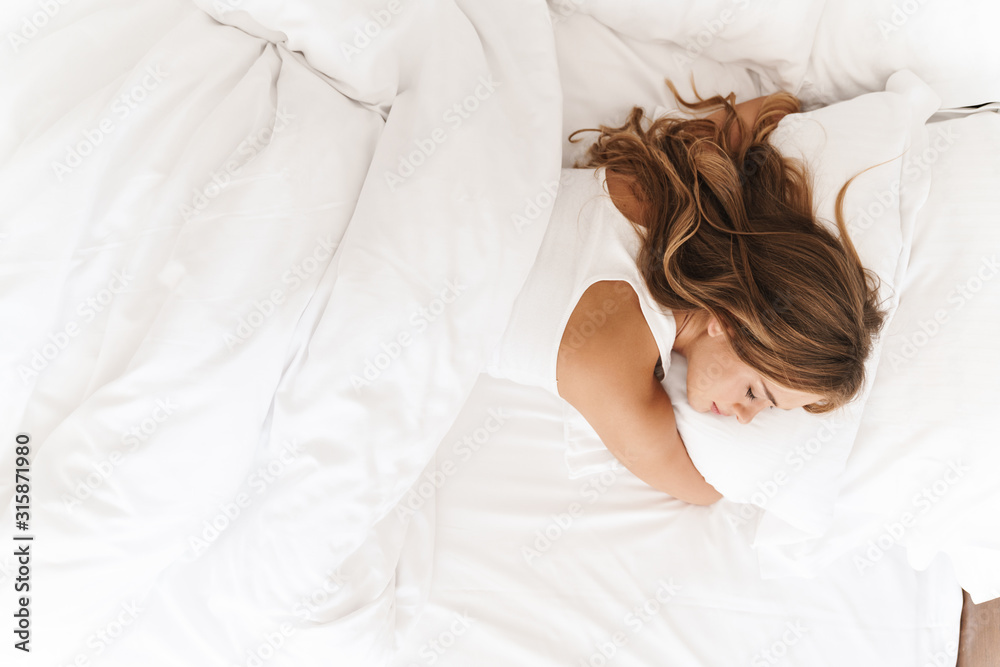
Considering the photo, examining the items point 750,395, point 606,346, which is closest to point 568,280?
point 606,346

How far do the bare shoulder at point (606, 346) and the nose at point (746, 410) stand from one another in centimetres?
17

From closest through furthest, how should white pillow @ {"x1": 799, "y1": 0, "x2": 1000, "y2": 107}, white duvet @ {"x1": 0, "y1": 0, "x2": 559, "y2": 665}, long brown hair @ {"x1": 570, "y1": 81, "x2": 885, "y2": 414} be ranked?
white duvet @ {"x1": 0, "y1": 0, "x2": 559, "y2": 665} → long brown hair @ {"x1": 570, "y1": 81, "x2": 885, "y2": 414} → white pillow @ {"x1": 799, "y1": 0, "x2": 1000, "y2": 107}

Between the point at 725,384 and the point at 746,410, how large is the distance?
0.22 feet

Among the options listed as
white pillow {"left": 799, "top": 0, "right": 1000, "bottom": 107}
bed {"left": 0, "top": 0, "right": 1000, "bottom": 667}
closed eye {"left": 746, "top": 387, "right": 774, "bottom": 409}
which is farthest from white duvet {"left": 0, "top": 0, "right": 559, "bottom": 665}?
white pillow {"left": 799, "top": 0, "right": 1000, "bottom": 107}

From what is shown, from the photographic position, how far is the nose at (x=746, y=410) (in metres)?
1.04

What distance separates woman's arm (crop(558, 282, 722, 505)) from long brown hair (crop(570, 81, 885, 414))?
0.07m

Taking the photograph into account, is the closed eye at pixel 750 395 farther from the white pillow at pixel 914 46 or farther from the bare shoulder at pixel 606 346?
the white pillow at pixel 914 46

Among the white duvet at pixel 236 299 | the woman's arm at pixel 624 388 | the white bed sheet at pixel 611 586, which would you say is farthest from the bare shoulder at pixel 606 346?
the white bed sheet at pixel 611 586

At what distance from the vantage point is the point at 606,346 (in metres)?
0.99

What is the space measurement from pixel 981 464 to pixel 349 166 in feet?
3.68

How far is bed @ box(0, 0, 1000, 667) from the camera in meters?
0.82

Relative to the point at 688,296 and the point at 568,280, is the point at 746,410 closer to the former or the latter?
the point at 688,296

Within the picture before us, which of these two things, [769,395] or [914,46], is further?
[914,46]

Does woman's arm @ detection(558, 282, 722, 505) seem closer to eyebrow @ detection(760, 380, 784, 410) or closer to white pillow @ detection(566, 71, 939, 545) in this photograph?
white pillow @ detection(566, 71, 939, 545)
